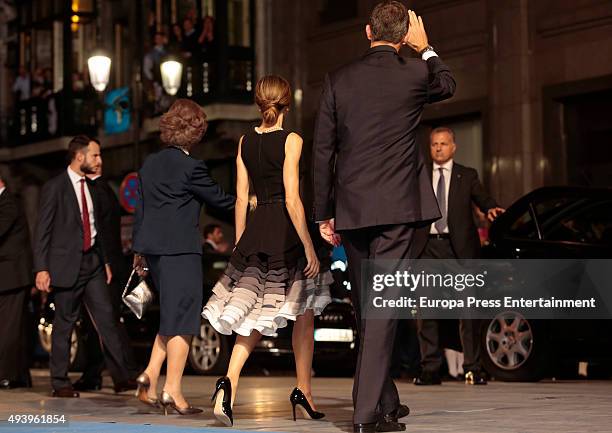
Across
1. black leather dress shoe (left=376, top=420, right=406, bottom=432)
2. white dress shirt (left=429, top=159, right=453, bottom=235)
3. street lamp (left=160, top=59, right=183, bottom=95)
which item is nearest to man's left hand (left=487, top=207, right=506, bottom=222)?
white dress shirt (left=429, top=159, right=453, bottom=235)

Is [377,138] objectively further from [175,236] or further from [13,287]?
[13,287]

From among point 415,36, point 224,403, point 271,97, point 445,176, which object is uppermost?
point 415,36

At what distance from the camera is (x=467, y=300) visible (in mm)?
15312

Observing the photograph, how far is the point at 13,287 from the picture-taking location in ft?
50.5

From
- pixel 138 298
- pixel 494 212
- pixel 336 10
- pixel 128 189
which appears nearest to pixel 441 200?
pixel 494 212

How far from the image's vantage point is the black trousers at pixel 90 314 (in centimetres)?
1373

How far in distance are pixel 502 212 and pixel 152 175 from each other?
175 inches

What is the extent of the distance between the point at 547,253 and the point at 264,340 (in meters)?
4.33

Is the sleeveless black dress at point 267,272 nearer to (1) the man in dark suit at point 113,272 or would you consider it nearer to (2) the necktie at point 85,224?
(2) the necktie at point 85,224

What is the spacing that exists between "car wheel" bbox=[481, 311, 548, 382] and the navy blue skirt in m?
5.01

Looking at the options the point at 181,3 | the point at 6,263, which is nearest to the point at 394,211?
the point at 6,263

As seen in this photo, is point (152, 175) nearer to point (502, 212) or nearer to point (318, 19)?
point (502, 212)

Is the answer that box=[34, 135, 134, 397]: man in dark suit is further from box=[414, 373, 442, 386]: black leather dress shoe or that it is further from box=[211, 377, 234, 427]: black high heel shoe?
box=[211, 377, 234, 427]: black high heel shoe

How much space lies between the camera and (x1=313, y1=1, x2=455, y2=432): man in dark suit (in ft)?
29.3
